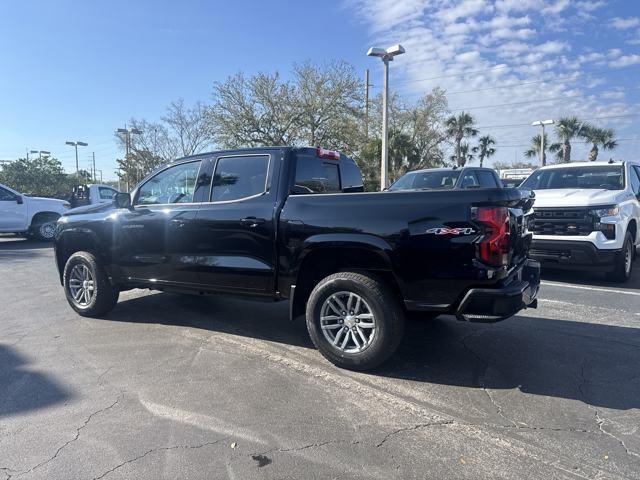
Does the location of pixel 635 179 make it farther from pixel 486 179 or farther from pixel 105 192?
pixel 105 192

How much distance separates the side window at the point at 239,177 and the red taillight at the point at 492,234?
2.09 metres

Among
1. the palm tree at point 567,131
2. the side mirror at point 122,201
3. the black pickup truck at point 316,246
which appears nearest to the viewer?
the black pickup truck at point 316,246

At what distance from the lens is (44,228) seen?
595 inches

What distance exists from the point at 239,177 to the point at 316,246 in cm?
126

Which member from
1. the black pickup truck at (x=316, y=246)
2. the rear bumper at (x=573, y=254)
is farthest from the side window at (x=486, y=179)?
the black pickup truck at (x=316, y=246)

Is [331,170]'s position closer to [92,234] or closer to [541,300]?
[92,234]

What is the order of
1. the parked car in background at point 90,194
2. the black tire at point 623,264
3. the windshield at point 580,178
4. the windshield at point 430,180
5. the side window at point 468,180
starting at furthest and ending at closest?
the parked car in background at point 90,194, the windshield at point 430,180, the side window at point 468,180, the windshield at point 580,178, the black tire at point 623,264

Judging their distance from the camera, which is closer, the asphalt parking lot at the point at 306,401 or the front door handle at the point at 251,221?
the asphalt parking lot at the point at 306,401

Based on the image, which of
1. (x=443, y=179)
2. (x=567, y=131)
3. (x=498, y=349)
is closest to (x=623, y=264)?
(x=443, y=179)

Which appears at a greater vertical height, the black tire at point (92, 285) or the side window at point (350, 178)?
the side window at point (350, 178)

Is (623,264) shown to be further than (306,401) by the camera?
Yes

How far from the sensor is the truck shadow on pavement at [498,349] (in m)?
3.87

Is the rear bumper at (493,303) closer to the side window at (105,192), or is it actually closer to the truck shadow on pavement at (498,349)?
the truck shadow on pavement at (498,349)

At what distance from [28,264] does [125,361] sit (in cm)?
775
